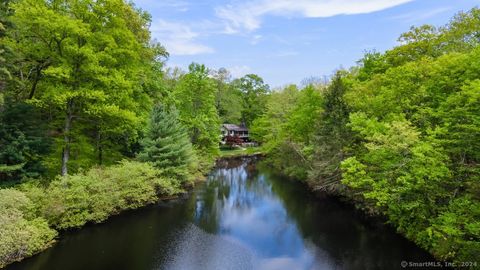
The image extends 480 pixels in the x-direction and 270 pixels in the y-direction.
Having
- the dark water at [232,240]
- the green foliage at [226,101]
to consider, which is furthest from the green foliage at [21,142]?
the green foliage at [226,101]

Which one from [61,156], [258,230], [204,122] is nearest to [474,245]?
[258,230]

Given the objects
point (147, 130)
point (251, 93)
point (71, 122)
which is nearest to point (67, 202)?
point (71, 122)

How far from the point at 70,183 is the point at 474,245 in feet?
57.6

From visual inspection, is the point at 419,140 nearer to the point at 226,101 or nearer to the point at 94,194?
the point at 94,194

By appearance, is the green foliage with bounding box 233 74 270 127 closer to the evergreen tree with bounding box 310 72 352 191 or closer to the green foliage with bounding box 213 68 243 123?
the green foliage with bounding box 213 68 243 123

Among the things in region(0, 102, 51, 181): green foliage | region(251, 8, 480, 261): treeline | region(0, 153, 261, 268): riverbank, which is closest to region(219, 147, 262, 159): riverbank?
region(251, 8, 480, 261): treeline

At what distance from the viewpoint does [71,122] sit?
18672 mm

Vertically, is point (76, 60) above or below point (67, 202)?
above

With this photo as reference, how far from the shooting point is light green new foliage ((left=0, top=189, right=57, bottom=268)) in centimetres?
1110

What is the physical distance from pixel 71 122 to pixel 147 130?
Answer: 481 cm

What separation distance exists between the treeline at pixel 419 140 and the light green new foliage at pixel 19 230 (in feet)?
46.1

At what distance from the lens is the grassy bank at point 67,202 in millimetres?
11609

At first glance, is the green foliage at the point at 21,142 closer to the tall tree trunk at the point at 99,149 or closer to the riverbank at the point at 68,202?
the riverbank at the point at 68,202

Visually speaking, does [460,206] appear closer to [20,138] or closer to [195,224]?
[195,224]
